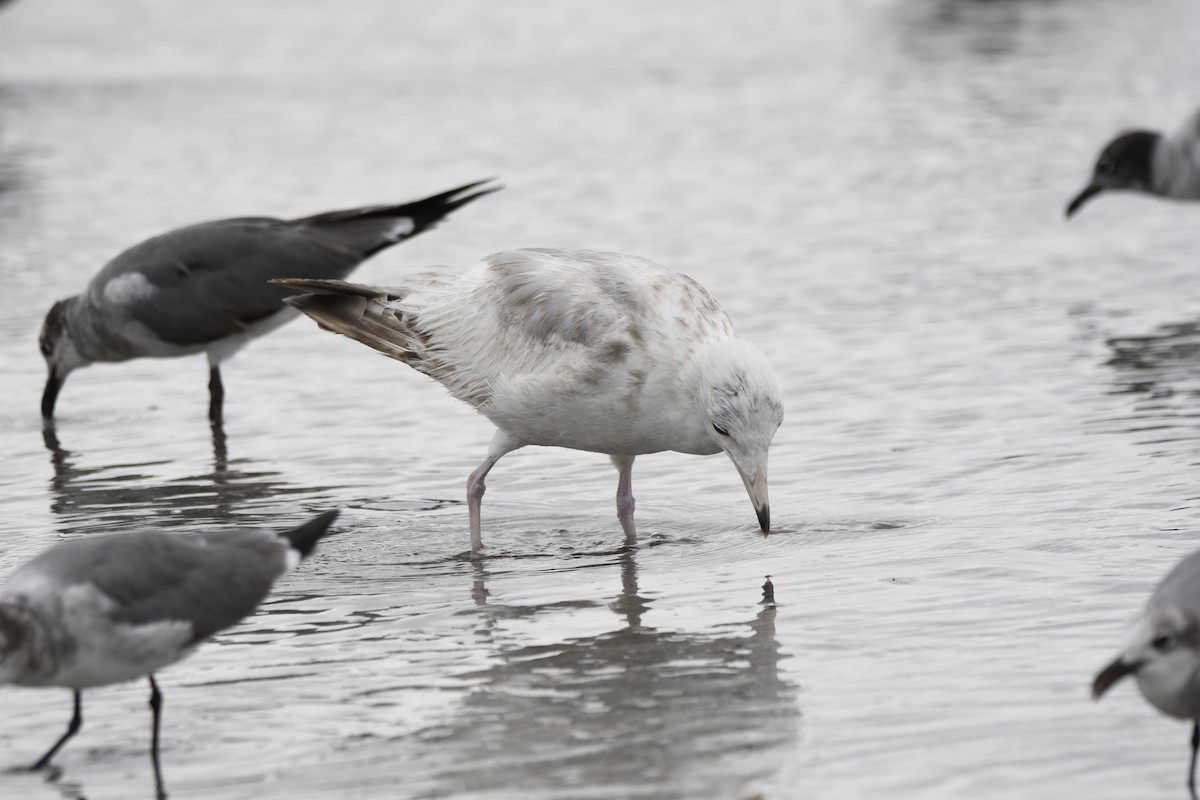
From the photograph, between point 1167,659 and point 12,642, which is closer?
point 1167,659

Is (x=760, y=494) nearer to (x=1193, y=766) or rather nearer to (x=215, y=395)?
(x=1193, y=766)

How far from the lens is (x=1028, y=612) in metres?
6.28

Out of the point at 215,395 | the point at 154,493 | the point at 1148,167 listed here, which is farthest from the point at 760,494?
the point at 1148,167

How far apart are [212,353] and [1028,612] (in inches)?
218

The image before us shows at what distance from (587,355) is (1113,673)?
2.92 meters

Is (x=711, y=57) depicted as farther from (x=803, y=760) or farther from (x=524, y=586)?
(x=803, y=760)

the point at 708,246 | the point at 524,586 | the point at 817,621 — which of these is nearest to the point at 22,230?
the point at 708,246

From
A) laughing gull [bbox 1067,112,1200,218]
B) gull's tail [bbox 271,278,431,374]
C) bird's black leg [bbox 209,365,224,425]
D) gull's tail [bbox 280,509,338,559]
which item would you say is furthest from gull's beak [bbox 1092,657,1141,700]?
laughing gull [bbox 1067,112,1200,218]

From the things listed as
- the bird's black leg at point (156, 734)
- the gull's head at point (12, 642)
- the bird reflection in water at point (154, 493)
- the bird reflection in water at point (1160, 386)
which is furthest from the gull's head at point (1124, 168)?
the gull's head at point (12, 642)

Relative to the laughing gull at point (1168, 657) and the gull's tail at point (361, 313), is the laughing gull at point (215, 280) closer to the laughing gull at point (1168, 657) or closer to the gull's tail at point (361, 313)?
the gull's tail at point (361, 313)

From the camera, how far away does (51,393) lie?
1038 cm

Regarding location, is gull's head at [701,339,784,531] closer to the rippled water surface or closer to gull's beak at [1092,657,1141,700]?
the rippled water surface

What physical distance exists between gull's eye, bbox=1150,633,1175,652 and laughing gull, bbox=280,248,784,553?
223 cm

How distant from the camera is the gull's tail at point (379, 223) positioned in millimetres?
10148
